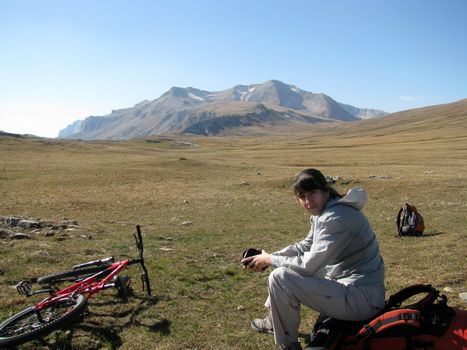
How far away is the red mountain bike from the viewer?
7.33 metres

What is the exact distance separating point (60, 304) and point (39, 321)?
19.0 inches

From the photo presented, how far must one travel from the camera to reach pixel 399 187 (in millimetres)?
31547

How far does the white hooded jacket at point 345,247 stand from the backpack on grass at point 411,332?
2.27ft

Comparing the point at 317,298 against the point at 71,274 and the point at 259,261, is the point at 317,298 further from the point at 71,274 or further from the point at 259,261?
the point at 71,274

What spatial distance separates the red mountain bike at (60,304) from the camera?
289 inches

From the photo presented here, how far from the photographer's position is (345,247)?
638 cm

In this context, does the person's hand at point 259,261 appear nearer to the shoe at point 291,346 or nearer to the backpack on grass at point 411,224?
the shoe at point 291,346

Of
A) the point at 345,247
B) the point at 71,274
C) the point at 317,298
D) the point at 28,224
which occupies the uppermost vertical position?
the point at 345,247

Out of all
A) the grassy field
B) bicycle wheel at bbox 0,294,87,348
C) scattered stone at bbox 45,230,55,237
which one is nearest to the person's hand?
the grassy field

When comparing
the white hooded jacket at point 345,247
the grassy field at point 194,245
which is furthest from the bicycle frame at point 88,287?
the white hooded jacket at point 345,247

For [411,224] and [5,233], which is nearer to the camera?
[5,233]

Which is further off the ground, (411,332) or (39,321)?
(411,332)

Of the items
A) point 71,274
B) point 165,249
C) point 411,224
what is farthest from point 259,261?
point 411,224

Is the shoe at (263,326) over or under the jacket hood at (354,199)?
under
